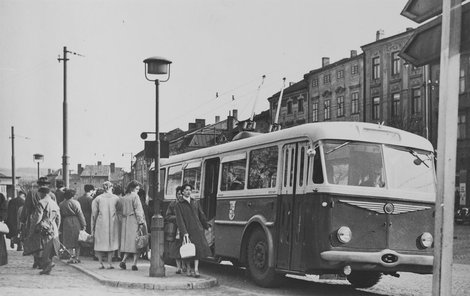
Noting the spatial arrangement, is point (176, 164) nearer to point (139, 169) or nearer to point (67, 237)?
point (67, 237)

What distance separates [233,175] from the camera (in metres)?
13.6

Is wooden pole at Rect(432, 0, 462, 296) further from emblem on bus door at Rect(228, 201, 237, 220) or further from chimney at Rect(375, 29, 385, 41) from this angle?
chimney at Rect(375, 29, 385, 41)

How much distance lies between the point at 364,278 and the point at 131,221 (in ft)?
15.6

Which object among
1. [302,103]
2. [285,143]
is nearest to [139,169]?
[302,103]

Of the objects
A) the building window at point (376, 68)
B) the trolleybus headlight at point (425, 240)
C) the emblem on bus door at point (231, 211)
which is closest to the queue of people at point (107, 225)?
the emblem on bus door at point (231, 211)

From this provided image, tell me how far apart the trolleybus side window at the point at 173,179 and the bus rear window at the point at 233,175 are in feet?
10.5

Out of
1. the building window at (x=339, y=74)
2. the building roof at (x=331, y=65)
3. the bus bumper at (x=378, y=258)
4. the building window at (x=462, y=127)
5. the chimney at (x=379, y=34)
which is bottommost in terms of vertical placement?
the bus bumper at (x=378, y=258)

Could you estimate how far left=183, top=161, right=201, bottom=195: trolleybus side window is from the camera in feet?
50.9

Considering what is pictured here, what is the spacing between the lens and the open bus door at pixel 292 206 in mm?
10797

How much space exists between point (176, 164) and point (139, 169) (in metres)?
109

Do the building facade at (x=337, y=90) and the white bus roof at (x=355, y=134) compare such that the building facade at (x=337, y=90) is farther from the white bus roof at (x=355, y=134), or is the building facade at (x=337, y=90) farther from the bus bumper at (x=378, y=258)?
the bus bumper at (x=378, y=258)

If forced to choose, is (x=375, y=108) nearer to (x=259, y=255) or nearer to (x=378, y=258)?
(x=259, y=255)

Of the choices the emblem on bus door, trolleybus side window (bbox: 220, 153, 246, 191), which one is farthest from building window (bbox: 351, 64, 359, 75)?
the emblem on bus door

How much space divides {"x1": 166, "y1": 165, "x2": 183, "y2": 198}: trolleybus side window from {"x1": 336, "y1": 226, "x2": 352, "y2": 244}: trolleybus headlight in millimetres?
7419
